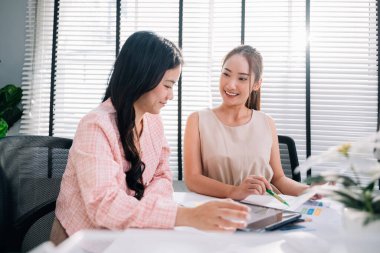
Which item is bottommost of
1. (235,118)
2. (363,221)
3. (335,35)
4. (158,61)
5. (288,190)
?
(288,190)

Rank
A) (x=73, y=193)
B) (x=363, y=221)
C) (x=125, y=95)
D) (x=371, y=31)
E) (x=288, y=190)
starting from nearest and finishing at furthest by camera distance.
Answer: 1. (x=363, y=221)
2. (x=73, y=193)
3. (x=125, y=95)
4. (x=288, y=190)
5. (x=371, y=31)

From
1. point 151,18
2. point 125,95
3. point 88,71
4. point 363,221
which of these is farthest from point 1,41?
point 363,221

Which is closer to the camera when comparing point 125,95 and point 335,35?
point 125,95

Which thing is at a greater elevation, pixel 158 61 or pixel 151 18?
pixel 151 18

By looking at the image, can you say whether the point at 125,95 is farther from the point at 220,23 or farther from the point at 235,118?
the point at 220,23

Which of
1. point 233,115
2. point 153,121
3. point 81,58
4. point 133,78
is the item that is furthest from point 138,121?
point 81,58

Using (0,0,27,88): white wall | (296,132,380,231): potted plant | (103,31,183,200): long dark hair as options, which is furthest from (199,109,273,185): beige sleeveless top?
(0,0,27,88): white wall

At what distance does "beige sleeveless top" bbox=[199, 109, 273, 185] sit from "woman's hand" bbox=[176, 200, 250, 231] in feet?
3.41

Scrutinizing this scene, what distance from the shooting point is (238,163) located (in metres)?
2.01

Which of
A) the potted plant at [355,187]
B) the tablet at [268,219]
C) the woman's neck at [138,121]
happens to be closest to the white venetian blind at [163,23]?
the woman's neck at [138,121]

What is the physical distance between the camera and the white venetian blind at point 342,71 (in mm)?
2947

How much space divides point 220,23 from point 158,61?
76.0 inches

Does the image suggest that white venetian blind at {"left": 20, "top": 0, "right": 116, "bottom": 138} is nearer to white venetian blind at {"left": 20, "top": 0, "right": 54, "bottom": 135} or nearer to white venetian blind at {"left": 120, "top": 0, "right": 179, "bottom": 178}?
white venetian blind at {"left": 20, "top": 0, "right": 54, "bottom": 135}

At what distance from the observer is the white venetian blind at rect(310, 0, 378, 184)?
2.95 meters
